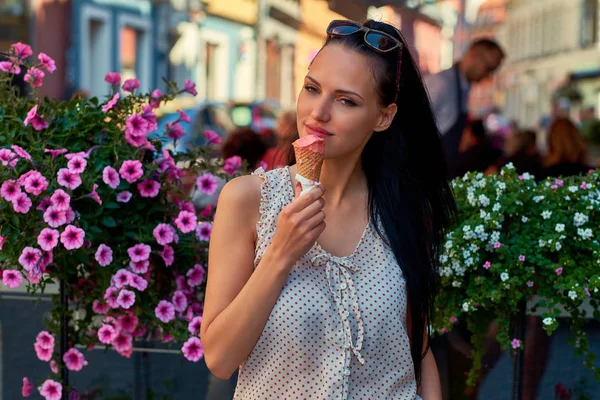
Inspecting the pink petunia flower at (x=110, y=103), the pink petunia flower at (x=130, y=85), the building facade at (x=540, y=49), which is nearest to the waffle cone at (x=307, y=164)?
the pink petunia flower at (x=110, y=103)

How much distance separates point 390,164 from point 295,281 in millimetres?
474

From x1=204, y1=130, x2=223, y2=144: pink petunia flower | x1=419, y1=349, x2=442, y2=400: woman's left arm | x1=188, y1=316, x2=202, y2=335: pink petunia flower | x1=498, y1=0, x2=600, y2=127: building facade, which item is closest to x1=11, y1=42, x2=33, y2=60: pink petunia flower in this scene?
x1=204, y1=130, x2=223, y2=144: pink petunia flower

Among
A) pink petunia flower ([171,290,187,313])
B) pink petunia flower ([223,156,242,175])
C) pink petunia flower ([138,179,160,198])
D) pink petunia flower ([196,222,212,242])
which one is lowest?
pink petunia flower ([171,290,187,313])

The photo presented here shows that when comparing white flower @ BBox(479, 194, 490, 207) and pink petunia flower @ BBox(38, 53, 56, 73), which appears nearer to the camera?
white flower @ BBox(479, 194, 490, 207)

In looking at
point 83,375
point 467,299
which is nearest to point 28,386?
point 83,375

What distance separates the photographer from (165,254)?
9.37 ft

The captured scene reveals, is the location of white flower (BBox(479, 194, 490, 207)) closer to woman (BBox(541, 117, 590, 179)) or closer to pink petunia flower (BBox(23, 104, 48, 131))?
pink petunia flower (BBox(23, 104, 48, 131))

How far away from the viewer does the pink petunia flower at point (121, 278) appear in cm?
278

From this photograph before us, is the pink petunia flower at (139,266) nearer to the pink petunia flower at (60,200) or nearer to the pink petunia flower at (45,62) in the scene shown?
the pink petunia flower at (60,200)

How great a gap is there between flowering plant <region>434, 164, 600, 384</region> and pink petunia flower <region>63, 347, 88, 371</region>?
111 cm

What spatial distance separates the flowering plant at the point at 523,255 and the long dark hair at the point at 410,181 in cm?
46

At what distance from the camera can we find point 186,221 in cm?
287

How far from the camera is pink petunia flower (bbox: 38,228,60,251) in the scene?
104 inches

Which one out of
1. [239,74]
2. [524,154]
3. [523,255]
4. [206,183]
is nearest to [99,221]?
[206,183]
